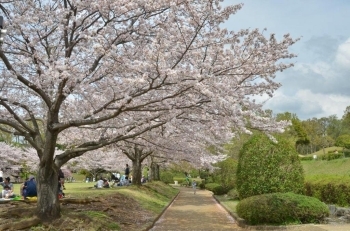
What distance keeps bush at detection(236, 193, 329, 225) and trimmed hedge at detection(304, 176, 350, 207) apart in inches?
114

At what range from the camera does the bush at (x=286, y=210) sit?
1116cm

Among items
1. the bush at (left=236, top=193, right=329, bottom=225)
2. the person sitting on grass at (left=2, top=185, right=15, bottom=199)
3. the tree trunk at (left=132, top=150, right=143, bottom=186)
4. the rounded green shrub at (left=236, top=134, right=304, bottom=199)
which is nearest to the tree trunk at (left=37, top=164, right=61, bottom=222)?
the bush at (left=236, top=193, right=329, bottom=225)

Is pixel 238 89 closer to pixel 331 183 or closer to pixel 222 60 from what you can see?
pixel 222 60

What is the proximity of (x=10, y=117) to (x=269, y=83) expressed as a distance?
768 cm

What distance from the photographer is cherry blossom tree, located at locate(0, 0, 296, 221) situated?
26.2 feet

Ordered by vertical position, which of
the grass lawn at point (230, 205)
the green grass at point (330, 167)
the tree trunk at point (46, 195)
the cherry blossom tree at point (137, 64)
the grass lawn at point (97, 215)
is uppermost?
the cherry blossom tree at point (137, 64)

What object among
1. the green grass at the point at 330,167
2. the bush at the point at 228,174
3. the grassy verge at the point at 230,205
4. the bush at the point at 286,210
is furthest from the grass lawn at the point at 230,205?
the green grass at the point at 330,167

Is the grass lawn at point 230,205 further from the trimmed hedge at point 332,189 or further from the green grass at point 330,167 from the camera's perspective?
the green grass at point 330,167

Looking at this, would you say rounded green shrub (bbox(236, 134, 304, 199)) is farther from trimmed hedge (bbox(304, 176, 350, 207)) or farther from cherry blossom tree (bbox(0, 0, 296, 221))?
cherry blossom tree (bbox(0, 0, 296, 221))

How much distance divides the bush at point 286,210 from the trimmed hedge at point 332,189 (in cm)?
291

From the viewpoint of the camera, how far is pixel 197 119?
10367 mm

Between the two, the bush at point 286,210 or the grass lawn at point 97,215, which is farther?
the bush at point 286,210

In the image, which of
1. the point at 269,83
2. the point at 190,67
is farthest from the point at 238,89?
the point at 190,67

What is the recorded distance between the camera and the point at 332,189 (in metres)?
14.7
